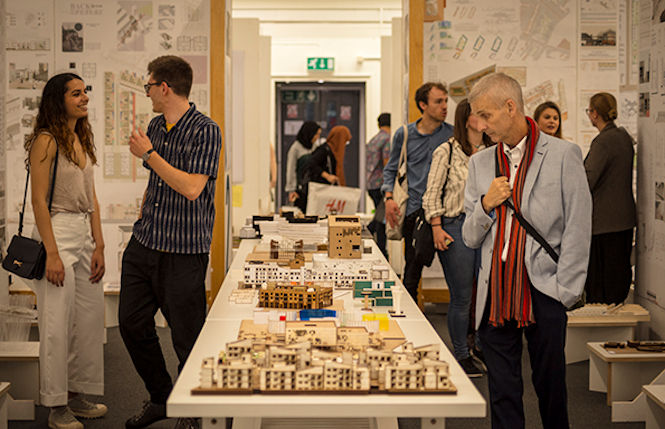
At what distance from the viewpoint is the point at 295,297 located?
9.27 ft

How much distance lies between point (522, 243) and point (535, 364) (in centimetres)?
48

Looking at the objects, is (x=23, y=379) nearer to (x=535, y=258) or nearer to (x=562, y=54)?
(x=535, y=258)

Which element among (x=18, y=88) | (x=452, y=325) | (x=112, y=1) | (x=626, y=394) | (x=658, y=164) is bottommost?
(x=626, y=394)

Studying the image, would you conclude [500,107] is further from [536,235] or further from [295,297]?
[295,297]

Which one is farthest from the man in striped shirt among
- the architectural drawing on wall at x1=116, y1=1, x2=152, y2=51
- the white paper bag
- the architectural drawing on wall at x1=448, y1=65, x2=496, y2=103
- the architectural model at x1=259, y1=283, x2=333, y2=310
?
the architectural drawing on wall at x1=448, y1=65, x2=496, y2=103

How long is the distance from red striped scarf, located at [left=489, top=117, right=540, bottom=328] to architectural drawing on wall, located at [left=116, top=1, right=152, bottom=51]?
13.8 feet

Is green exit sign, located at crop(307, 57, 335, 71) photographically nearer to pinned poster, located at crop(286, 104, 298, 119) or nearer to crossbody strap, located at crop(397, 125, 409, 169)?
pinned poster, located at crop(286, 104, 298, 119)

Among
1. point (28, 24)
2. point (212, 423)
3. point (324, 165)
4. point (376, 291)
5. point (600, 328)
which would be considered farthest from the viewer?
point (324, 165)

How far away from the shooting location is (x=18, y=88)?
5.97 meters

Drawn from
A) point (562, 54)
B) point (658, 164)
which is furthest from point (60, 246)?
point (562, 54)

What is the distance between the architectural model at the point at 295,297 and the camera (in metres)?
2.82

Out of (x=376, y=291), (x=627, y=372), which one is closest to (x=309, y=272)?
(x=376, y=291)

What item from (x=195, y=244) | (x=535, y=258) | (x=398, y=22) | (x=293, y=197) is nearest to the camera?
(x=535, y=258)

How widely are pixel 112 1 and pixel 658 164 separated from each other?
4.34 metres
